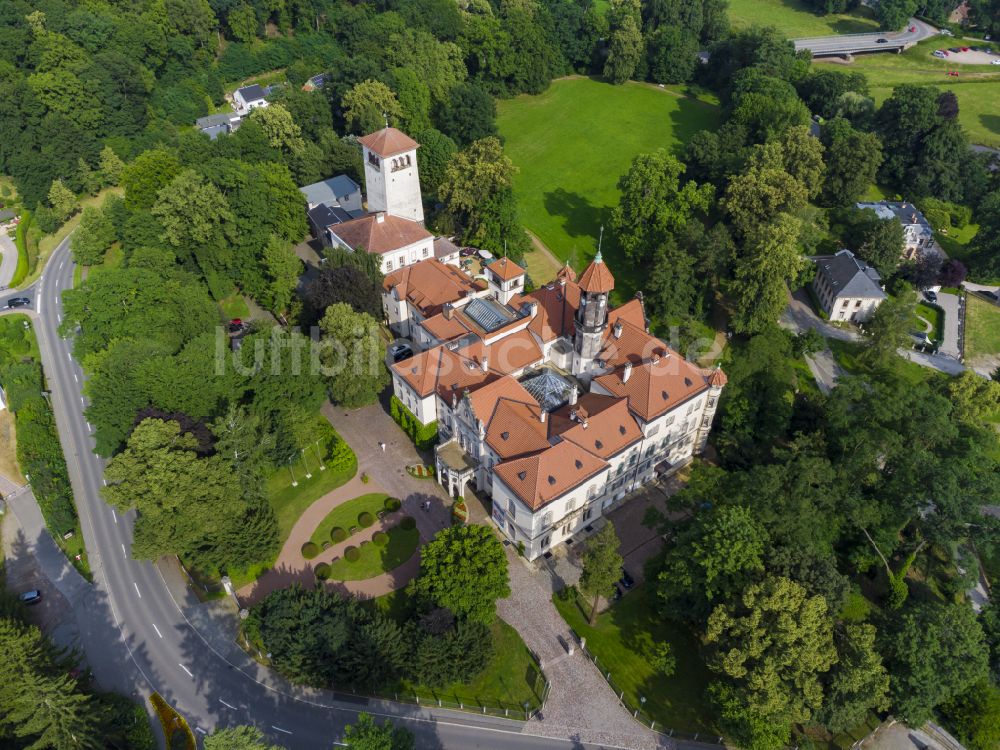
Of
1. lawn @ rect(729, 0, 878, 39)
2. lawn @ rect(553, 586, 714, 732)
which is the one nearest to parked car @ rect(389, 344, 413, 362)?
lawn @ rect(553, 586, 714, 732)

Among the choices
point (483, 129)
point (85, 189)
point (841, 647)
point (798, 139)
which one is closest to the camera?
point (841, 647)

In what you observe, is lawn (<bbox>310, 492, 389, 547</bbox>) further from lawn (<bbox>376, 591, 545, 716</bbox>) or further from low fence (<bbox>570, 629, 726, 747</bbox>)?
low fence (<bbox>570, 629, 726, 747</bbox>)

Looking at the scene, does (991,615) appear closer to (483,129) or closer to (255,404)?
(255,404)

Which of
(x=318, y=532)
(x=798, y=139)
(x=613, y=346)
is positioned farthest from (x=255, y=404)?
(x=798, y=139)

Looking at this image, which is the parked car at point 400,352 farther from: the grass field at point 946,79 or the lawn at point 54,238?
the grass field at point 946,79

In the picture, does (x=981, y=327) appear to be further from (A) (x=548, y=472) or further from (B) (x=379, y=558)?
(B) (x=379, y=558)

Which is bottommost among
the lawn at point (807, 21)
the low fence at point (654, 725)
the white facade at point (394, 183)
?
the low fence at point (654, 725)

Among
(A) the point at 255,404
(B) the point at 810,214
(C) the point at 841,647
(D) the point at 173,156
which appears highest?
(D) the point at 173,156

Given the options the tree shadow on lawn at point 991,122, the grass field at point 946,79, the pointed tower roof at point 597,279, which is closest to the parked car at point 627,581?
the pointed tower roof at point 597,279
